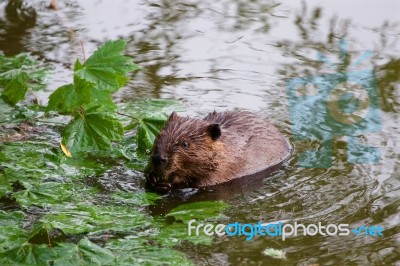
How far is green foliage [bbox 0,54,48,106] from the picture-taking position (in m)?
5.80

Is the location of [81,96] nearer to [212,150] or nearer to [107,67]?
[107,67]

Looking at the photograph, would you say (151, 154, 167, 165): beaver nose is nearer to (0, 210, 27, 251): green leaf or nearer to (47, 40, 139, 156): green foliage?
(47, 40, 139, 156): green foliage

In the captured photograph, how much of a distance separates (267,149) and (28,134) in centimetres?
167

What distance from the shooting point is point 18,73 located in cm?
593

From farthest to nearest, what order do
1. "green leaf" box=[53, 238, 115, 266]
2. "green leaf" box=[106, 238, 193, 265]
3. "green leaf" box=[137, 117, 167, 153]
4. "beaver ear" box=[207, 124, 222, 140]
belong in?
"green leaf" box=[137, 117, 167, 153] < "beaver ear" box=[207, 124, 222, 140] < "green leaf" box=[106, 238, 193, 265] < "green leaf" box=[53, 238, 115, 266]

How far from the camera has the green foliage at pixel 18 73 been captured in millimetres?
5797

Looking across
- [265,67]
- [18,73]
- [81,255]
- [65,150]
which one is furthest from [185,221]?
[265,67]

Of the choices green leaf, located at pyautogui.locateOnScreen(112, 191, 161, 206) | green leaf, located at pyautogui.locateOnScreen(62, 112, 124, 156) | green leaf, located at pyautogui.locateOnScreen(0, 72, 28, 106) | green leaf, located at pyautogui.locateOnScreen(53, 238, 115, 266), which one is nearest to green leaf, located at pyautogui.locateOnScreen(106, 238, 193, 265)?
green leaf, located at pyautogui.locateOnScreen(53, 238, 115, 266)

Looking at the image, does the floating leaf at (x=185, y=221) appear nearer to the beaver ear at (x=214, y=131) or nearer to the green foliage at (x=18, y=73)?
the beaver ear at (x=214, y=131)

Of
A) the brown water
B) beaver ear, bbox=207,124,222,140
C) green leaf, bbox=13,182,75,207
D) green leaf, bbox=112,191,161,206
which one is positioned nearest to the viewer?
the brown water

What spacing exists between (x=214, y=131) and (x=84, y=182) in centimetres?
88

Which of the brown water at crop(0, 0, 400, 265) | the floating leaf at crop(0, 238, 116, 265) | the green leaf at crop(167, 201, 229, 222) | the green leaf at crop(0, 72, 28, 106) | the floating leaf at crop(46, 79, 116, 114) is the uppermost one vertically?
the floating leaf at crop(46, 79, 116, 114)

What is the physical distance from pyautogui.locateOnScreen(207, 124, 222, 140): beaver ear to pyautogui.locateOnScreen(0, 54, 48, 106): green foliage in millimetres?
1339

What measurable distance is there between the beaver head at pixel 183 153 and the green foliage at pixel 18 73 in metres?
1.15
